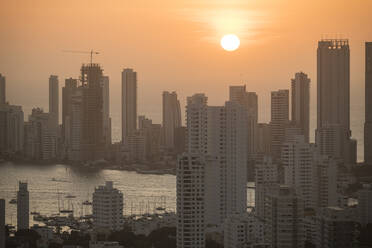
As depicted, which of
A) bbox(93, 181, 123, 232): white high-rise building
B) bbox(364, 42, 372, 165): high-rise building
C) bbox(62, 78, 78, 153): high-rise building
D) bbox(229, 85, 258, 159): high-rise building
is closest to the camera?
bbox(93, 181, 123, 232): white high-rise building

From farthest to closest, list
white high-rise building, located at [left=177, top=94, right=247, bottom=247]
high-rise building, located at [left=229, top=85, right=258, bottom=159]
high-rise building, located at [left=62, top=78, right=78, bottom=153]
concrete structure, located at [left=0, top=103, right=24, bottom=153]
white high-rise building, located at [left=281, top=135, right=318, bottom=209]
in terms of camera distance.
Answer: high-rise building, located at [left=62, top=78, right=78, bottom=153]
high-rise building, located at [left=229, top=85, right=258, bottom=159]
concrete structure, located at [left=0, top=103, right=24, bottom=153]
white high-rise building, located at [left=281, top=135, right=318, bottom=209]
white high-rise building, located at [left=177, top=94, right=247, bottom=247]

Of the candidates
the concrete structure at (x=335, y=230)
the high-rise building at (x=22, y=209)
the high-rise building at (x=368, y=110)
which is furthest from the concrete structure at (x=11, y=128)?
the concrete structure at (x=335, y=230)

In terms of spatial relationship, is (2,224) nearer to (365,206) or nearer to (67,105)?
(365,206)

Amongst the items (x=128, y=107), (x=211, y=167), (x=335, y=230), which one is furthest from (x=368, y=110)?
(x=335, y=230)

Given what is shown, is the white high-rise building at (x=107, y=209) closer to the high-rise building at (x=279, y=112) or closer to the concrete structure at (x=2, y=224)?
the concrete structure at (x=2, y=224)

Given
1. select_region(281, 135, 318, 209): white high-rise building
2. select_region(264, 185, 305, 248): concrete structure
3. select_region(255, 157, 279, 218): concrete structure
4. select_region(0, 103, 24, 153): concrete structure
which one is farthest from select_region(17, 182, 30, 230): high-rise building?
select_region(0, 103, 24, 153): concrete structure

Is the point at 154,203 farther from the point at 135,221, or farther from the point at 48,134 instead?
the point at 48,134

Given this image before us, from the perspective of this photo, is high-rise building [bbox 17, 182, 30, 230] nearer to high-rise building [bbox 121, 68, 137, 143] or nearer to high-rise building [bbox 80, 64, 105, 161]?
high-rise building [bbox 80, 64, 105, 161]
